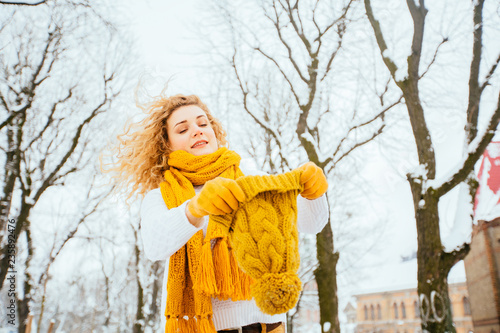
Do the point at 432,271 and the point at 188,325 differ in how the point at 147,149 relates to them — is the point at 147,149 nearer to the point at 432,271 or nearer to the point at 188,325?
the point at 188,325

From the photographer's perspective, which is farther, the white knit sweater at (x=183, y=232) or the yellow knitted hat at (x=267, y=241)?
the white knit sweater at (x=183, y=232)

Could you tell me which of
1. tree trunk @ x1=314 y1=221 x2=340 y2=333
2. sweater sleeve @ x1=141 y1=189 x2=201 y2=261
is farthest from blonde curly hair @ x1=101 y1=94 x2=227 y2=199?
tree trunk @ x1=314 y1=221 x2=340 y2=333

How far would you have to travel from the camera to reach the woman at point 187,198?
4.49 ft

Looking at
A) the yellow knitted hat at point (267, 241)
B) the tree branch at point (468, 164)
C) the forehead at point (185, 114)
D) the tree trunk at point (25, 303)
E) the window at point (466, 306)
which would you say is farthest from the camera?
the window at point (466, 306)

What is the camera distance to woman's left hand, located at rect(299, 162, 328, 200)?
1391mm

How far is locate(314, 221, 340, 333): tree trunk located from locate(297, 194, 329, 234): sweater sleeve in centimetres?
478

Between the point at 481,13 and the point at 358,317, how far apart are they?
30.0m

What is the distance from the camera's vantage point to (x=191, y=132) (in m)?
1.96

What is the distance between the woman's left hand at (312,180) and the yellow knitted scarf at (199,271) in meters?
Result: 0.45

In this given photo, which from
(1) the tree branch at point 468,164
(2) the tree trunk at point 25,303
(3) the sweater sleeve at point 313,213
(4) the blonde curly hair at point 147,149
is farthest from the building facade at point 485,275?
(2) the tree trunk at point 25,303

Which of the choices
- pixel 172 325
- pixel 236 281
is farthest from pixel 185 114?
pixel 172 325

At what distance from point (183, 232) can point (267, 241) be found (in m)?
0.33

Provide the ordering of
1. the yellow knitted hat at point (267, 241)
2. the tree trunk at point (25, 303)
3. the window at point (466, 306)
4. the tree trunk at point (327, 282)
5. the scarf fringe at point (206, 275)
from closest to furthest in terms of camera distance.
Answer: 1. the yellow knitted hat at point (267, 241)
2. the scarf fringe at point (206, 275)
3. the tree trunk at point (327, 282)
4. the tree trunk at point (25, 303)
5. the window at point (466, 306)

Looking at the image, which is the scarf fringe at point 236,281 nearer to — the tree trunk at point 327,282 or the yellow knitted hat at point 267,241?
the yellow knitted hat at point 267,241
